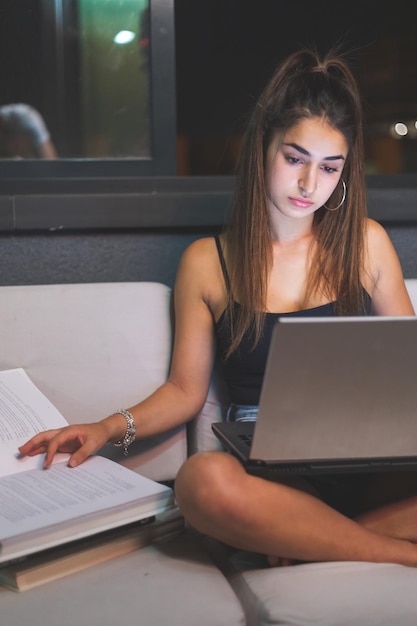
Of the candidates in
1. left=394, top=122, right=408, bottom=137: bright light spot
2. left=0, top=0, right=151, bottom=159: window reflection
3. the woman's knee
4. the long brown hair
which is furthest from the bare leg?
left=394, top=122, right=408, bottom=137: bright light spot

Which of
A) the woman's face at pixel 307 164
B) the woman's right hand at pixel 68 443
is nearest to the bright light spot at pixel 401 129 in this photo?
the woman's face at pixel 307 164

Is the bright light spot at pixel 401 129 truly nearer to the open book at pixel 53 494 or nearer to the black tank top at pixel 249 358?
the black tank top at pixel 249 358

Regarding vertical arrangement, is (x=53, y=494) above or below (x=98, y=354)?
below

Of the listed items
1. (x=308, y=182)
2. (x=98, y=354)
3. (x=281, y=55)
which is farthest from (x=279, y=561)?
(x=281, y=55)

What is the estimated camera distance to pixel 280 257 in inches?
71.8

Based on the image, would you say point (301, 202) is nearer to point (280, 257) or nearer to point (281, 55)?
point (280, 257)

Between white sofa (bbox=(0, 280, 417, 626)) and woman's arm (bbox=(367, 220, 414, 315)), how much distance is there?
0.09 m

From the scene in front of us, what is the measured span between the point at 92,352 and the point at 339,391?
66 cm

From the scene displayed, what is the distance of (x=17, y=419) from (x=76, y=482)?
0.71 feet

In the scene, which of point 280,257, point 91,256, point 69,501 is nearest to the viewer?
point 69,501

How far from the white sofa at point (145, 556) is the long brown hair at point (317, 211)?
Result: 0.18 m

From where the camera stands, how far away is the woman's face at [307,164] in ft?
5.47

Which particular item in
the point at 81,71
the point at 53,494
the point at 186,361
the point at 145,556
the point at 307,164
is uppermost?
the point at 81,71

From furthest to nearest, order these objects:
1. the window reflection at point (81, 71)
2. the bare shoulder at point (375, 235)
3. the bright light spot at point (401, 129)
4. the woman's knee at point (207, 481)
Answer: the bright light spot at point (401, 129) → the window reflection at point (81, 71) → the bare shoulder at point (375, 235) → the woman's knee at point (207, 481)
